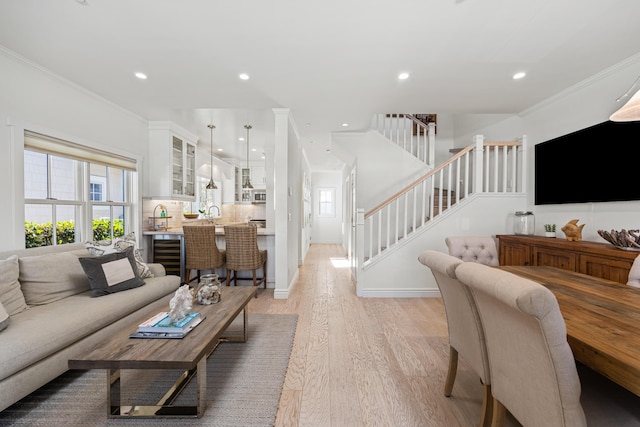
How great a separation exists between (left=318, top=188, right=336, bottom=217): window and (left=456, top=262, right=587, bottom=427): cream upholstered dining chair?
889 cm

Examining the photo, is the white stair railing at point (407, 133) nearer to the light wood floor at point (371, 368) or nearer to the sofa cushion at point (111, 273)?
the light wood floor at point (371, 368)

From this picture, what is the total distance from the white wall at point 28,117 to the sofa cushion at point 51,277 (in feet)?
1.84

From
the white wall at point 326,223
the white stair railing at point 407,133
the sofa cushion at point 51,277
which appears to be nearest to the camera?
the sofa cushion at point 51,277

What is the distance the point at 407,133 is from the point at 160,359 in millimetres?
5318

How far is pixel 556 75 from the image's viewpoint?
2.93 metres

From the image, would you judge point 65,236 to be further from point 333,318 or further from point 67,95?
point 333,318

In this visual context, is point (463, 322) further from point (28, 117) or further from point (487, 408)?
point (28, 117)

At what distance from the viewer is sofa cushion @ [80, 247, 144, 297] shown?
2465mm

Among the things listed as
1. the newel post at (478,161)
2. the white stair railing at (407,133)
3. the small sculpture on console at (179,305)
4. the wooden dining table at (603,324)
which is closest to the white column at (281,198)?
the small sculpture on console at (179,305)

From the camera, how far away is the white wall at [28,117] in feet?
8.25

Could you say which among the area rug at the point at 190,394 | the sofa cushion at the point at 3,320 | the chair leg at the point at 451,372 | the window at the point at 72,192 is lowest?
the area rug at the point at 190,394

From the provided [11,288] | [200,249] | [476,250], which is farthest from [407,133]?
[11,288]

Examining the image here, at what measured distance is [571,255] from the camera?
2750mm

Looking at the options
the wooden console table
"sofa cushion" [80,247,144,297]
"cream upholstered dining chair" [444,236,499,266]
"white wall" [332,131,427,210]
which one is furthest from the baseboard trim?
"sofa cushion" [80,247,144,297]
